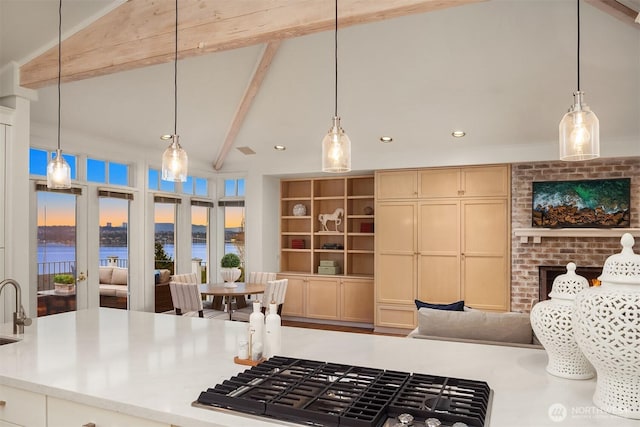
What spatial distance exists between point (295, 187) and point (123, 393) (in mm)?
6520

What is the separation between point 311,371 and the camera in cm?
191

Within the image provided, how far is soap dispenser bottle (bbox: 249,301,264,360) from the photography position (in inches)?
81.0

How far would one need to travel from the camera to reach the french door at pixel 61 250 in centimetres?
507

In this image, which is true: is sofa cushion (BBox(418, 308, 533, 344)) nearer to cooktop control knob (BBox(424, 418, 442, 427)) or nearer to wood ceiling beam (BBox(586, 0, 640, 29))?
cooktop control knob (BBox(424, 418, 442, 427))

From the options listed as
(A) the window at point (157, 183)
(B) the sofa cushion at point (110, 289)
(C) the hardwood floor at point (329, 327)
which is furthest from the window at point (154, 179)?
(C) the hardwood floor at point (329, 327)

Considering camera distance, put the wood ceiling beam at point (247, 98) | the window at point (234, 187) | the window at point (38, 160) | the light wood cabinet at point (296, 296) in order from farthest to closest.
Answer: the window at point (234, 187) < the light wood cabinet at point (296, 296) < the wood ceiling beam at point (247, 98) < the window at point (38, 160)

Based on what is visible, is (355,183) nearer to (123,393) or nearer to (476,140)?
(476,140)

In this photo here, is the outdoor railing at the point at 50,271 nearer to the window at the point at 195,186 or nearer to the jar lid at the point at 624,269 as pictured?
the window at the point at 195,186

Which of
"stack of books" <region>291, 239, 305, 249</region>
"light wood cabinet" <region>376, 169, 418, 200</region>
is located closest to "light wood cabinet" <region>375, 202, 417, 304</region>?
"light wood cabinet" <region>376, 169, 418, 200</region>

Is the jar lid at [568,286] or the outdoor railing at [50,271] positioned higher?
the jar lid at [568,286]

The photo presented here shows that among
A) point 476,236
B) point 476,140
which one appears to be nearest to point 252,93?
point 476,140

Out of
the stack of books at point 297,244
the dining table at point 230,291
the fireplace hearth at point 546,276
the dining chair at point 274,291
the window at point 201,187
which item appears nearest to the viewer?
the dining table at point 230,291

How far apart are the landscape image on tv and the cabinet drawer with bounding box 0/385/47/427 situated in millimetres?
5774

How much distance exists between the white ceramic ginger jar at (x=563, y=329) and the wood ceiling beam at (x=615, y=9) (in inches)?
120
